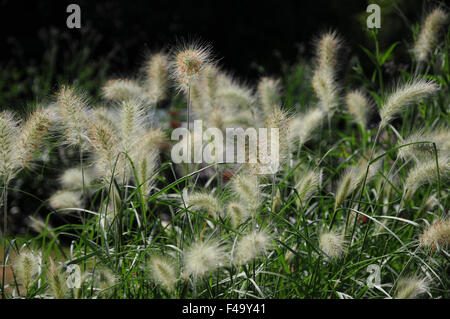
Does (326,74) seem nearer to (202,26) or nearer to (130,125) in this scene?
(130,125)

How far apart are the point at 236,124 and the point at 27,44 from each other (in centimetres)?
704

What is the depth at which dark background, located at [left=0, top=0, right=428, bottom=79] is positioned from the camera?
8.56m

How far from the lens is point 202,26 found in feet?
31.9

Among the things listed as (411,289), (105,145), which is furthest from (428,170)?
(105,145)

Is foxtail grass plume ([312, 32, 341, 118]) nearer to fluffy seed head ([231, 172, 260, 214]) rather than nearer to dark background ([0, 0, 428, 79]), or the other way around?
fluffy seed head ([231, 172, 260, 214])

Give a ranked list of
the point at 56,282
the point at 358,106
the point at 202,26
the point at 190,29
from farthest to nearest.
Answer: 1. the point at 202,26
2. the point at 190,29
3. the point at 358,106
4. the point at 56,282

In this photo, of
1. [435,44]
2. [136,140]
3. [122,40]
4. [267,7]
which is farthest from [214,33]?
[136,140]

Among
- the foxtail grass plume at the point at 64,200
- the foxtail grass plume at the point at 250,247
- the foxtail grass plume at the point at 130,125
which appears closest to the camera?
the foxtail grass plume at the point at 250,247

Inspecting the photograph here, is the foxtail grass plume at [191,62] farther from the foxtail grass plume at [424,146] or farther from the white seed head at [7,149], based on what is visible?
the foxtail grass plume at [424,146]

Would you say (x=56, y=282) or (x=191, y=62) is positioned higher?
(x=191, y=62)

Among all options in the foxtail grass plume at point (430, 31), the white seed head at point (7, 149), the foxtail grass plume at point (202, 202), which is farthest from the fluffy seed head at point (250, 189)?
the foxtail grass plume at point (430, 31)

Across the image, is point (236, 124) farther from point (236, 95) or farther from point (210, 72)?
point (210, 72)

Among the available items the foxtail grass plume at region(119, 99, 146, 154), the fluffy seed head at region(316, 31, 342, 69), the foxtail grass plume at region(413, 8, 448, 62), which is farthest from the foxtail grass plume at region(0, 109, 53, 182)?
the foxtail grass plume at region(413, 8, 448, 62)

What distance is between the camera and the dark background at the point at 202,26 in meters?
8.56
